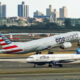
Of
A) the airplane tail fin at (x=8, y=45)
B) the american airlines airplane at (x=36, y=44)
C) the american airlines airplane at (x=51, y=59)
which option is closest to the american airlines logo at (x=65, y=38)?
the american airlines airplane at (x=36, y=44)

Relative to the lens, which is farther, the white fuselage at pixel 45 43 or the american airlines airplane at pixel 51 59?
the white fuselage at pixel 45 43

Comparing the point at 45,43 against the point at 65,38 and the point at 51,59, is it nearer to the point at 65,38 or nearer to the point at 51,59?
the point at 65,38

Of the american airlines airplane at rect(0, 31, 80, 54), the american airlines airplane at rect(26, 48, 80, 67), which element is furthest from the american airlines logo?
the american airlines airplane at rect(26, 48, 80, 67)

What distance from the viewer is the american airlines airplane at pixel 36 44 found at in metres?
90.1

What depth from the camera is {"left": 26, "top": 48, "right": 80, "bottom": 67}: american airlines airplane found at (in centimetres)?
7288

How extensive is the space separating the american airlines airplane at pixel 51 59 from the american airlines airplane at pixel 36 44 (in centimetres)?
1753

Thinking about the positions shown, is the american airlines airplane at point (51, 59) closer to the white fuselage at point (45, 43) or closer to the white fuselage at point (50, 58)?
the white fuselage at point (50, 58)

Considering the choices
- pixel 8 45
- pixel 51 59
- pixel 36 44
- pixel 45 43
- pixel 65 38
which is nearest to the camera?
pixel 51 59

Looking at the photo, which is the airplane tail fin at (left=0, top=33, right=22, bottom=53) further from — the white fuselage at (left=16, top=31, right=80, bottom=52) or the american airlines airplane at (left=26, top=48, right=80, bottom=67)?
the american airlines airplane at (left=26, top=48, right=80, bottom=67)

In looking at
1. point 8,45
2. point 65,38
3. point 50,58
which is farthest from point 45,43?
point 50,58

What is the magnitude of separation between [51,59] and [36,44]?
75.3 ft

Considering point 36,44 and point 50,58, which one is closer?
point 50,58

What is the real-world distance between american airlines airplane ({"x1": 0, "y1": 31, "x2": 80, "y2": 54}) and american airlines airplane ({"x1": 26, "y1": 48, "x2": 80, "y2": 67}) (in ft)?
57.5

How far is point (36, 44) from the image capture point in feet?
314
